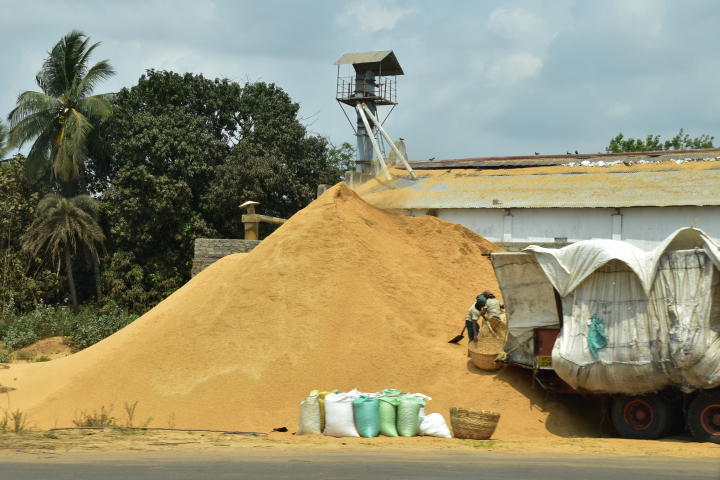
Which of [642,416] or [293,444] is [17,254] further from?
[642,416]

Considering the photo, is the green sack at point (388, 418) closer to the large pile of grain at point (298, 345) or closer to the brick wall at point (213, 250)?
the large pile of grain at point (298, 345)

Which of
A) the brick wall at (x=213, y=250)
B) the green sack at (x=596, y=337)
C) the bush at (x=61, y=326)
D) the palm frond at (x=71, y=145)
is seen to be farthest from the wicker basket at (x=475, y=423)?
the palm frond at (x=71, y=145)

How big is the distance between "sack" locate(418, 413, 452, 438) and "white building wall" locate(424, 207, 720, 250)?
1018cm

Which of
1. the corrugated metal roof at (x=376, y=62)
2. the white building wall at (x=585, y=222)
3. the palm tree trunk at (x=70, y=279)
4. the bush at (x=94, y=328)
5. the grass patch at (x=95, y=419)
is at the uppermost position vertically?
the corrugated metal roof at (x=376, y=62)

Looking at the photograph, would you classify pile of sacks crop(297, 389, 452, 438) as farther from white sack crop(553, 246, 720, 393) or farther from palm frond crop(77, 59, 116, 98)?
palm frond crop(77, 59, 116, 98)

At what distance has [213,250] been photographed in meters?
18.3

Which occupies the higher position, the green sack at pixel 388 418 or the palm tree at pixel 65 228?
the palm tree at pixel 65 228

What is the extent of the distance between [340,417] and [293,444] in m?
0.87

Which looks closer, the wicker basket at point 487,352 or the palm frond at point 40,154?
the wicker basket at point 487,352

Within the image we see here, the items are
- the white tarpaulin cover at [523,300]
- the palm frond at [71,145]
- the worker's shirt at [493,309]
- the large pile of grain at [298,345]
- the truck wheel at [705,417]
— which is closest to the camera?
the truck wheel at [705,417]

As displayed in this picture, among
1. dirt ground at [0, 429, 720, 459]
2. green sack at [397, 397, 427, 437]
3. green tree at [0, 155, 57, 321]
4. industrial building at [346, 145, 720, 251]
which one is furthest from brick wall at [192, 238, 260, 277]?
green sack at [397, 397, 427, 437]

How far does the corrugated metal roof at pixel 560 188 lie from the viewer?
59.2 feet

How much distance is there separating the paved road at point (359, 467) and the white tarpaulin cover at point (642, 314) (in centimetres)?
137

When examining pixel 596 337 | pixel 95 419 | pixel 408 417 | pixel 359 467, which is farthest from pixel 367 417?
pixel 95 419
